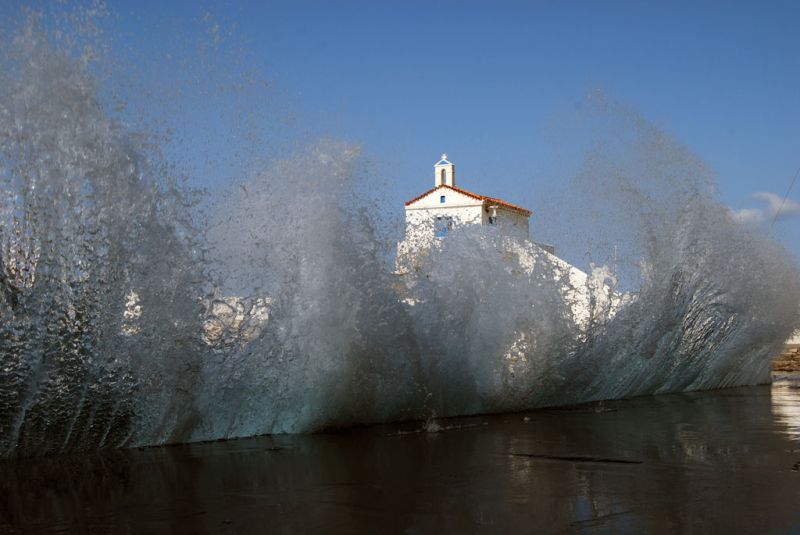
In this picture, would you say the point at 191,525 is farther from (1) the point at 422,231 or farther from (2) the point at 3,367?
(1) the point at 422,231

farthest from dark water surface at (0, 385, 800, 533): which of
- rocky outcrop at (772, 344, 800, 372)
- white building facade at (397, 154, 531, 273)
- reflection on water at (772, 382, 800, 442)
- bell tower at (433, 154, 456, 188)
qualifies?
bell tower at (433, 154, 456, 188)

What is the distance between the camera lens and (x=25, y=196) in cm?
503

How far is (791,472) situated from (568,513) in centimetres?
129

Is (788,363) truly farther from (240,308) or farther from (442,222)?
(240,308)

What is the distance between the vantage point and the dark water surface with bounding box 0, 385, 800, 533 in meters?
2.96

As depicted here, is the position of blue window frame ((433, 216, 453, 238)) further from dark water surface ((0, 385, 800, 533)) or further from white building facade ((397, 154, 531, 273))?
dark water surface ((0, 385, 800, 533))

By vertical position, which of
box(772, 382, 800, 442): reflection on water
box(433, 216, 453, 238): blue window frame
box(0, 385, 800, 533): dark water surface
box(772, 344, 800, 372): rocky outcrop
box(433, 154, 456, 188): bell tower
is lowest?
box(0, 385, 800, 533): dark water surface

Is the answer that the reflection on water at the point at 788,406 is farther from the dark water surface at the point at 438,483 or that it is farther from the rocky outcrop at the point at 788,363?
the rocky outcrop at the point at 788,363

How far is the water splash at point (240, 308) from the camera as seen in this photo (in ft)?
16.6

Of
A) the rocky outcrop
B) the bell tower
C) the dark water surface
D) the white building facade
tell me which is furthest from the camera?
the bell tower

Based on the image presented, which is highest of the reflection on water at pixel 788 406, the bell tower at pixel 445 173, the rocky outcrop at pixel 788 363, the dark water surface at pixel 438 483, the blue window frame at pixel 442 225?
the bell tower at pixel 445 173

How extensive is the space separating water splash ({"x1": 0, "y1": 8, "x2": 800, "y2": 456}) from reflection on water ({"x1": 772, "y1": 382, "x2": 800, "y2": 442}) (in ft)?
4.68

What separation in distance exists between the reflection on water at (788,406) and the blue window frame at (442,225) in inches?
118

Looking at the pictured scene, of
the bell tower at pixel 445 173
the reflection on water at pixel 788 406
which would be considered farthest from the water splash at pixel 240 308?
the bell tower at pixel 445 173
